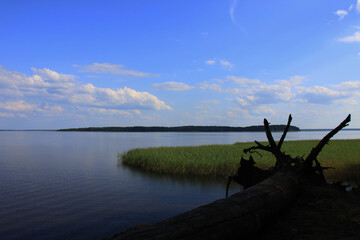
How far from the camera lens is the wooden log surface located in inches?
128

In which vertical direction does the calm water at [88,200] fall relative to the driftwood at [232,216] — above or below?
below

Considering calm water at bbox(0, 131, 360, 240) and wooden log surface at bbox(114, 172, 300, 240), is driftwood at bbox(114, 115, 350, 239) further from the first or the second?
calm water at bbox(0, 131, 360, 240)

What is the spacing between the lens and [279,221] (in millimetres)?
5258

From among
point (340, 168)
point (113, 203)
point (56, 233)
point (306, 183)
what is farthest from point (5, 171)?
point (340, 168)

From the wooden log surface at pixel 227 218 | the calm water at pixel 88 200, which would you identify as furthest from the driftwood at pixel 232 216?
the calm water at pixel 88 200

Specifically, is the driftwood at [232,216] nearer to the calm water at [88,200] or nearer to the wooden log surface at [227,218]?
the wooden log surface at [227,218]

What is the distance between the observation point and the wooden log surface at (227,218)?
3248 mm

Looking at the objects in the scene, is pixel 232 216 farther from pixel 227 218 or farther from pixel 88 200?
pixel 88 200

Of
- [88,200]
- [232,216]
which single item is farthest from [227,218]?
[88,200]

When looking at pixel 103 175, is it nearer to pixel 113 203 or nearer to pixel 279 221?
pixel 113 203

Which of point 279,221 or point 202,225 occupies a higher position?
point 202,225

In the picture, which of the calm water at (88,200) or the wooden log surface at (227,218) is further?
the calm water at (88,200)

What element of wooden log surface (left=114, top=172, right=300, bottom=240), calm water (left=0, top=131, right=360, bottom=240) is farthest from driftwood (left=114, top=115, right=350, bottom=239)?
calm water (left=0, top=131, right=360, bottom=240)

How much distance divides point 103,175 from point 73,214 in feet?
30.0
